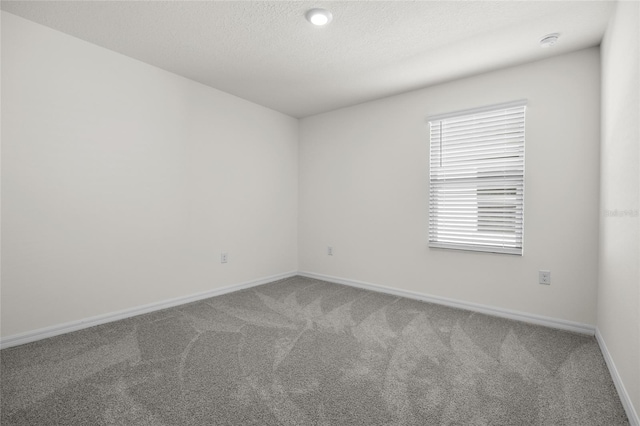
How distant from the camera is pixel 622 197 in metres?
1.73

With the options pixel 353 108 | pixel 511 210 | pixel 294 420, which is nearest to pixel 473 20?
pixel 511 210

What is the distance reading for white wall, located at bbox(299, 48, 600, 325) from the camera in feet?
8.34

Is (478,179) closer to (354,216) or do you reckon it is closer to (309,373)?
(354,216)

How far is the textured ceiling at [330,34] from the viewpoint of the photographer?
6.73ft

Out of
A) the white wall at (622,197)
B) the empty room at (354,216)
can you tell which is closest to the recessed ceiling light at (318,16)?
the empty room at (354,216)

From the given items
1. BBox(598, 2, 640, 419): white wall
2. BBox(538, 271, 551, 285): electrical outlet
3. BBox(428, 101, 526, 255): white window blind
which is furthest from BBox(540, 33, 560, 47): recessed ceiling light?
BBox(538, 271, 551, 285): electrical outlet

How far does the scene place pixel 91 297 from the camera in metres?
2.58

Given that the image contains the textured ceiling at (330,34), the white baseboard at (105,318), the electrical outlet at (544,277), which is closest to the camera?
the textured ceiling at (330,34)

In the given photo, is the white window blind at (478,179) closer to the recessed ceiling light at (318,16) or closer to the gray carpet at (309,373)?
the gray carpet at (309,373)

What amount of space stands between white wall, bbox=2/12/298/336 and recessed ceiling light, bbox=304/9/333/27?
1.75 m

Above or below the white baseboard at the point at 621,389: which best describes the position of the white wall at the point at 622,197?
above

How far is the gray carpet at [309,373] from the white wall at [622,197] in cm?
29

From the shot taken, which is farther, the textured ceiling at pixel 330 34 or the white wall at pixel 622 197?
the textured ceiling at pixel 330 34

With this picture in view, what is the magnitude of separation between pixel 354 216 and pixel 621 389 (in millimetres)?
2778
